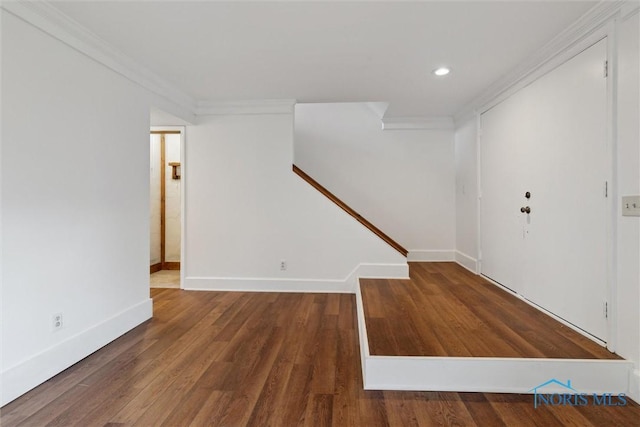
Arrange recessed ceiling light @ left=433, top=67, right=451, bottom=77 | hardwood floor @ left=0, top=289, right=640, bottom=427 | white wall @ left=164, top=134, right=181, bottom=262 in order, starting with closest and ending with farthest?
hardwood floor @ left=0, top=289, right=640, bottom=427
recessed ceiling light @ left=433, top=67, right=451, bottom=77
white wall @ left=164, top=134, right=181, bottom=262

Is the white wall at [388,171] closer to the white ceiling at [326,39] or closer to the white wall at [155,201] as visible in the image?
the white ceiling at [326,39]

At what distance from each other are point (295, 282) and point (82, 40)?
3031 mm

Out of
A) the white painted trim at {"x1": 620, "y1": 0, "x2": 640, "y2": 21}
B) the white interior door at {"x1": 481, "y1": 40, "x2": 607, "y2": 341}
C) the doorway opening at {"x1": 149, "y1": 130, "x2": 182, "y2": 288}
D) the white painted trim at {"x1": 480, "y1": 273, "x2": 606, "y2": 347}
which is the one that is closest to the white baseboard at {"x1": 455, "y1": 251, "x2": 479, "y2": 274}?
the white painted trim at {"x1": 480, "y1": 273, "x2": 606, "y2": 347}

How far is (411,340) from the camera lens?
211 centimetres

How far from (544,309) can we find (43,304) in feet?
12.2

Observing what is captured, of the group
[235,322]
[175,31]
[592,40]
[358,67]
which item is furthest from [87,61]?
[592,40]

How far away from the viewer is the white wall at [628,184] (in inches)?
69.9

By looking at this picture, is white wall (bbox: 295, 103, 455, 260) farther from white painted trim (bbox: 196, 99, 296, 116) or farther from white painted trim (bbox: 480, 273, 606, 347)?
white painted trim (bbox: 480, 273, 606, 347)

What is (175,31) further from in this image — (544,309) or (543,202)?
(544,309)

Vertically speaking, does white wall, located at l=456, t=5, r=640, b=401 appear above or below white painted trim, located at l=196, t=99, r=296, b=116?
below

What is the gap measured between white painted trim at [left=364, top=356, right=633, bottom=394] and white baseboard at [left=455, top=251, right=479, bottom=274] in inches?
80.5

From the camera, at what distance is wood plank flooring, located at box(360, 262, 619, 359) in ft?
6.45

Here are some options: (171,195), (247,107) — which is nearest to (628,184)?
(247,107)

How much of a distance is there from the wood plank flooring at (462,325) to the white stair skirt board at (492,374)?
54 millimetres
